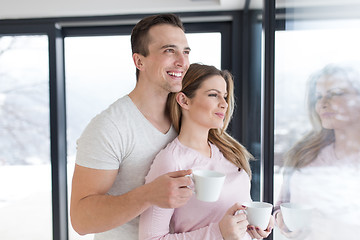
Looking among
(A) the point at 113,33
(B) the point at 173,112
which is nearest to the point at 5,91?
(A) the point at 113,33

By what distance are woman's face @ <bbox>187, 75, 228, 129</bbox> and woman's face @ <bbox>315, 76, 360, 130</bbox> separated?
0.61 metres

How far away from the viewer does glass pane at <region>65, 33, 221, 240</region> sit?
8.54ft

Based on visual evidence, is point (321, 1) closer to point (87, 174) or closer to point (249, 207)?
point (249, 207)

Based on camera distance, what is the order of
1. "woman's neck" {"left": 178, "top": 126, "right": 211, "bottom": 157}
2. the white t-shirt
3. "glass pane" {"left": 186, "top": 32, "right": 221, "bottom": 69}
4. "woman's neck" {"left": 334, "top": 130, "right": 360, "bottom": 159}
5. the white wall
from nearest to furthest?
"woman's neck" {"left": 334, "top": 130, "right": 360, "bottom": 159} < the white t-shirt < "woman's neck" {"left": 178, "top": 126, "right": 211, "bottom": 157} < the white wall < "glass pane" {"left": 186, "top": 32, "right": 221, "bottom": 69}

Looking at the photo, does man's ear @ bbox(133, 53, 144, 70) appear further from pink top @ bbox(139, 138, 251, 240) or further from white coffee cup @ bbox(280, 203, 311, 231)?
white coffee cup @ bbox(280, 203, 311, 231)

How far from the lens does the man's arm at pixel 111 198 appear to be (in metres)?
0.86

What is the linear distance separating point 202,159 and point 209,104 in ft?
0.63

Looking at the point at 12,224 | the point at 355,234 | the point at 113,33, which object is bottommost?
the point at 12,224

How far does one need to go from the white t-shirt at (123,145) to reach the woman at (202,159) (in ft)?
0.21

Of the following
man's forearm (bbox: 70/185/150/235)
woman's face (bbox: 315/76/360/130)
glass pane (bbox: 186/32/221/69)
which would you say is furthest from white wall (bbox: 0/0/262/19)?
woman's face (bbox: 315/76/360/130)

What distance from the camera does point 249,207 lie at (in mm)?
886

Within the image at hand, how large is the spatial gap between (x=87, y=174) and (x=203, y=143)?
1.34 ft

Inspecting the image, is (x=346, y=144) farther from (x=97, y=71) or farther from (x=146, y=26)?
(x=97, y=71)

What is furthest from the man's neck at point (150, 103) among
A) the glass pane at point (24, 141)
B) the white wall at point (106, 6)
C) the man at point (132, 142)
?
the glass pane at point (24, 141)
